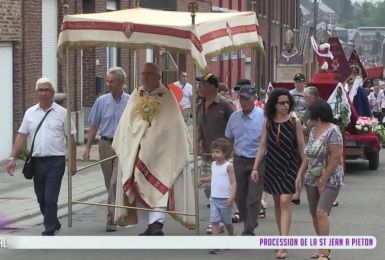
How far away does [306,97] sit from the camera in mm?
13570

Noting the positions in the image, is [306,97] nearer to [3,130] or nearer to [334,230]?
[334,230]

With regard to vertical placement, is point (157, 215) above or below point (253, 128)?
below

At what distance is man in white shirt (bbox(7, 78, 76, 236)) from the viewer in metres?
10.5

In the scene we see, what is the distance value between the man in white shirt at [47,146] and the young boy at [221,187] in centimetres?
179

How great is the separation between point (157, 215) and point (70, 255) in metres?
1.28

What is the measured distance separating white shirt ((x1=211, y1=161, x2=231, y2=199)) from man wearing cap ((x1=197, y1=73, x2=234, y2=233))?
4.20 feet

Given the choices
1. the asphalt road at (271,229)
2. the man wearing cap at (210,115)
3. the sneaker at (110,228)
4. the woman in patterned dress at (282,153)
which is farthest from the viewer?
the man wearing cap at (210,115)

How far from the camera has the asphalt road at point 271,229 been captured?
9.66 metres

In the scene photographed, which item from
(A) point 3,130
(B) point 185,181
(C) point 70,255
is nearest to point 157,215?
(B) point 185,181

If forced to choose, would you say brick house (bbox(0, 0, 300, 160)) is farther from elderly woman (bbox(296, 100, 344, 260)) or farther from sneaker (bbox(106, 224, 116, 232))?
elderly woman (bbox(296, 100, 344, 260))

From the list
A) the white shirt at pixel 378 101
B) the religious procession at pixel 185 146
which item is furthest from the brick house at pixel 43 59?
the white shirt at pixel 378 101

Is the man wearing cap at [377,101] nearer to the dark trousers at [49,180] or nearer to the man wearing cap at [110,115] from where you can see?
the man wearing cap at [110,115]

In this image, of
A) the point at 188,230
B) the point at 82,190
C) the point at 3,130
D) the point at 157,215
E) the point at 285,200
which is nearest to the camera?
the point at 285,200

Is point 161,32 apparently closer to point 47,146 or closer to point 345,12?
point 47,146
